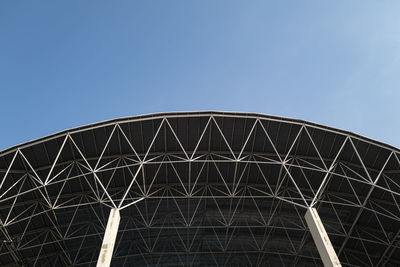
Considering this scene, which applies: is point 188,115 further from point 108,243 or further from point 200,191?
point 108,243

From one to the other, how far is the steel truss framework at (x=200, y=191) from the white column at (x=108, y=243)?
35.2 inches

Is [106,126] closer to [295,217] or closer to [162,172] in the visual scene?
[162,172]

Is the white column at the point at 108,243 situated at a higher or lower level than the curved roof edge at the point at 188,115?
lower

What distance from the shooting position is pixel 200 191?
1137 inches

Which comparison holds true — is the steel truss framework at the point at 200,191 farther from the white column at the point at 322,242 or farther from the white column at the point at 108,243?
the white column at the point at 322,242

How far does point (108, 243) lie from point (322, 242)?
1184cm

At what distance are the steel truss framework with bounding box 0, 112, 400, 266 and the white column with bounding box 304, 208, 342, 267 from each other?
103 centimetres

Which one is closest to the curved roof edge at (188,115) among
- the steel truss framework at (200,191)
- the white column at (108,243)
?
the steel truss framework at (200,191)

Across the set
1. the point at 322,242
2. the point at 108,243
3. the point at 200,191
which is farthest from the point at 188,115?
the point at 322,242

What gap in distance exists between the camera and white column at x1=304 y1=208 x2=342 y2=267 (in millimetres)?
19219

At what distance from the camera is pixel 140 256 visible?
33375mm

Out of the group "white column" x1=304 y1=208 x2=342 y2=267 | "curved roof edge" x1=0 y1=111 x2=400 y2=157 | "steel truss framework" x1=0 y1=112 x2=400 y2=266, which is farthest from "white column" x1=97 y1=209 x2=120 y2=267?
"white column" x1=304 y1=208 x2=342 y2=267

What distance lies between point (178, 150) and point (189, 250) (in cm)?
1100

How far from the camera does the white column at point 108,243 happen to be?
61.3 feet
